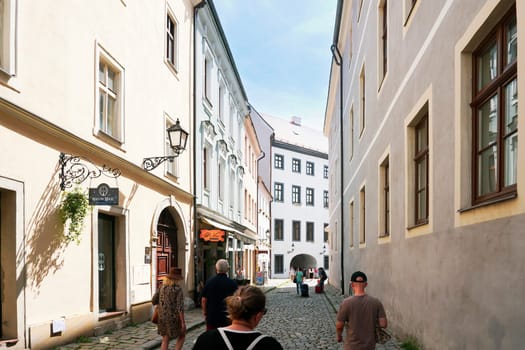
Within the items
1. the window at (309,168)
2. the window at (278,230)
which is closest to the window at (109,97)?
the window at (278,230)

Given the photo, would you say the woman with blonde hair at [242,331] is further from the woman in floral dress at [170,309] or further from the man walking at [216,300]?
the woman in floral dress at [170,309]

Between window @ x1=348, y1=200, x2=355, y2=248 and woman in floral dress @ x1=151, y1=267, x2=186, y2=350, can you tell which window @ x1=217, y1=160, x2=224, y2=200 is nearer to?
window @ x1=348, y1=200, x2=355, y2=248

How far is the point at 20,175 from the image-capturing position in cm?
752

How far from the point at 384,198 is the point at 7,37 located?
8.49m

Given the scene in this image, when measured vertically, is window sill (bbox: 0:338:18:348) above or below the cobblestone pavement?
above

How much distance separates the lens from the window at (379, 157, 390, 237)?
39.3 feet

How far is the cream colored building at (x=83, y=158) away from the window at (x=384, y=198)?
216 inches

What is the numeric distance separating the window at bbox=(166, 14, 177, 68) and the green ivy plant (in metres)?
7.01

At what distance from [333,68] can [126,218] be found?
18140 millimetres

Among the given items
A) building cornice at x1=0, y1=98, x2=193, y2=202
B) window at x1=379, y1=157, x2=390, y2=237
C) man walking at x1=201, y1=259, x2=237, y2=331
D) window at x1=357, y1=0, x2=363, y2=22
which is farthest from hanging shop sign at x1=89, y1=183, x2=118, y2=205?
window at x1=357, y1=0, x2=363, y2=22

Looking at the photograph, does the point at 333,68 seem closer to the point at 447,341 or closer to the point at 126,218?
the point at 126,218

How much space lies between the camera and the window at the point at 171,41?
1490 cm

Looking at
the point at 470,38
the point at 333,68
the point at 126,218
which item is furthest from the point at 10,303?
the point at 333,68

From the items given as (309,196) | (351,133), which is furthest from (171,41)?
(309,196)
